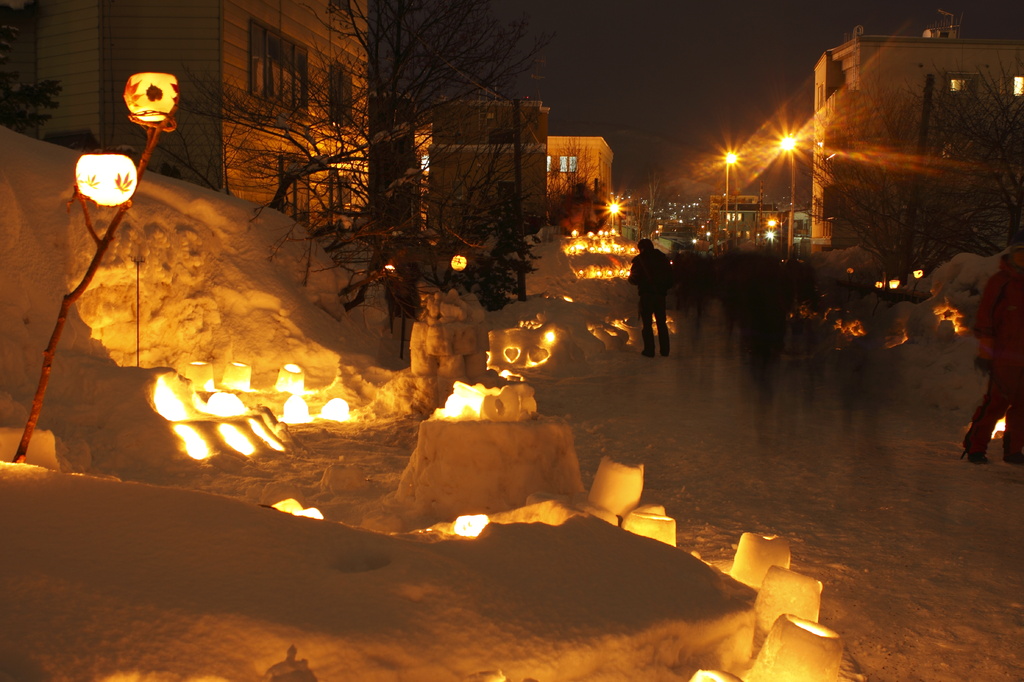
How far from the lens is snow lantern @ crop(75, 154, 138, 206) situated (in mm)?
5047

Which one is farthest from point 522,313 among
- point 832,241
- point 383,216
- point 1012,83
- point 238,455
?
point 832,241

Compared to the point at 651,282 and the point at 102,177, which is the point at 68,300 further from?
the point at 651,282

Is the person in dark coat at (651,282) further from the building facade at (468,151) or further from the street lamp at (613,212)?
the street lamp at (613,212)

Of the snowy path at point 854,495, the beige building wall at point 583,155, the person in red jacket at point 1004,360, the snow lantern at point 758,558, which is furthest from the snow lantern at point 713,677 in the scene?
the beige building wall at point 583,155

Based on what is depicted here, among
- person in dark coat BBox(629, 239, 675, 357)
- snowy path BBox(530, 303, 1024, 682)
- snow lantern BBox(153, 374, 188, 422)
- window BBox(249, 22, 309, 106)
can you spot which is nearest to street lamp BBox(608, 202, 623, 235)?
window BBox(249, 22, 309, 106)

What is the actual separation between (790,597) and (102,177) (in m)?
4.58

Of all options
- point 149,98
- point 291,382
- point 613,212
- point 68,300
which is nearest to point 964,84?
point 291,382

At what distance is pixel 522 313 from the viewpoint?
51.5ft

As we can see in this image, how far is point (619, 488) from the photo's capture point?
190 inches

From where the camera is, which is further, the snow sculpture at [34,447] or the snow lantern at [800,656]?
the snow sculpture at [34,447]

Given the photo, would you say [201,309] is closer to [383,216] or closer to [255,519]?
[383,216]

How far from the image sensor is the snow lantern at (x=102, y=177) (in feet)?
16.6

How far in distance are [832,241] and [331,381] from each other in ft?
125

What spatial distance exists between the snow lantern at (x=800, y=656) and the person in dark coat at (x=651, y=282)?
33.2 feet
